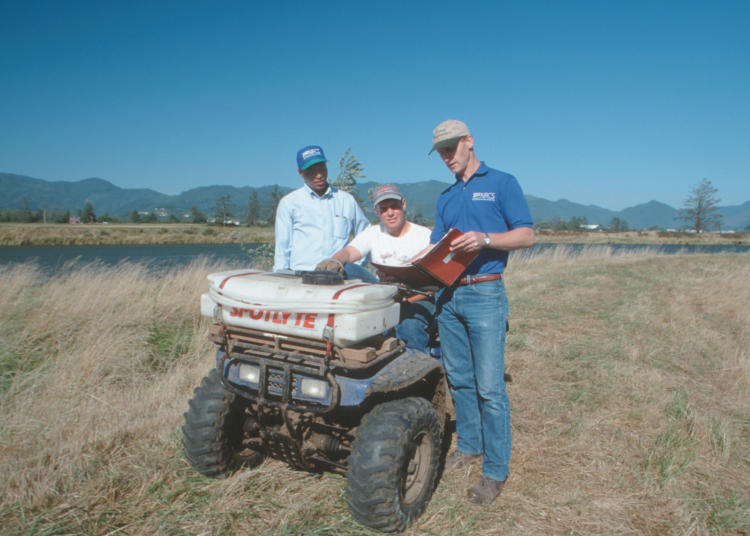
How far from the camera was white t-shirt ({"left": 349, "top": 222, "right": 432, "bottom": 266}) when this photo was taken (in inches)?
134

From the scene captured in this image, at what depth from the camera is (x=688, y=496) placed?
2861 mm

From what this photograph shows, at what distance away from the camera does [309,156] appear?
12.5ft

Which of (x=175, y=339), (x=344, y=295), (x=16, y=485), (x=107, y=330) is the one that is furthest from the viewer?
(x=175, y=339)

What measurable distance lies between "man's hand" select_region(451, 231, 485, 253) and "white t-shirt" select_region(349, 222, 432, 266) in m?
0.79

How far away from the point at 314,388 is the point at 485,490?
4.47ft

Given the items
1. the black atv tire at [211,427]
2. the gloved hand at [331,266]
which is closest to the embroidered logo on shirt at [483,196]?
the gloved hand at [331,266]

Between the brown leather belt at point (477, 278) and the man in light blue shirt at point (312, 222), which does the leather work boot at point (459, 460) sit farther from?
the man in light blue shirt at point (312, 222)

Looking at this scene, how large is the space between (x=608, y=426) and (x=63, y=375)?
17.1 feet

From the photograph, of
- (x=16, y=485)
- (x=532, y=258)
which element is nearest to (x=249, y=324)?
(x=16, y=485)

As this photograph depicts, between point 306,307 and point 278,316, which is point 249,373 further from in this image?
point 306,307

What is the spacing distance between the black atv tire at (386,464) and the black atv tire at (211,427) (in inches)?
32.8

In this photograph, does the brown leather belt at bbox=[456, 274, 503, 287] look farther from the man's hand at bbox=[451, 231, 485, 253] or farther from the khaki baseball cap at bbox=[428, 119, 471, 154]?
the khaki baseball cap at bbox=[428, 119, 471, 154]

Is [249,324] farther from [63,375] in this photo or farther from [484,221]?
[63,375]

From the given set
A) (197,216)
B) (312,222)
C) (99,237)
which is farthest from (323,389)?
(197,216)
